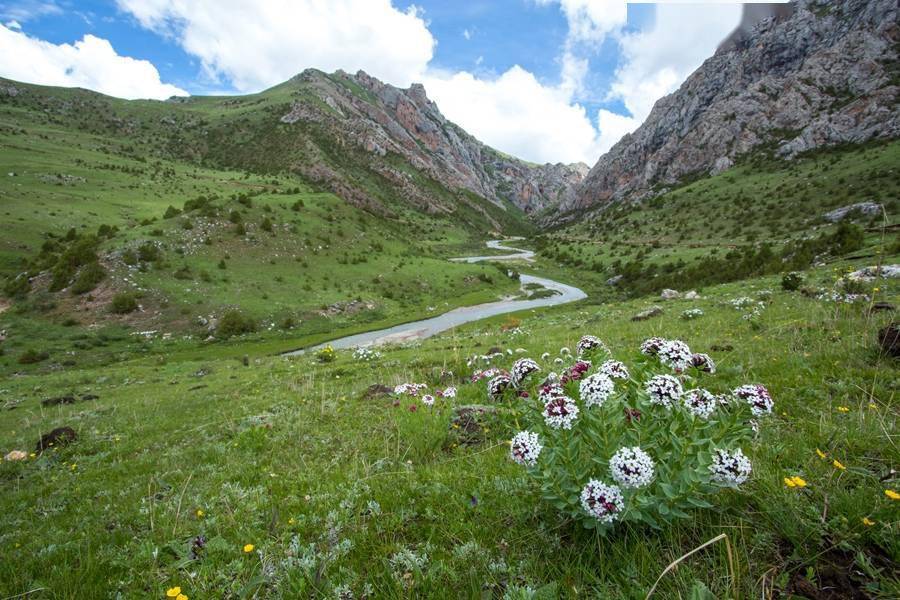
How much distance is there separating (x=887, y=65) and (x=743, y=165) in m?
46.8

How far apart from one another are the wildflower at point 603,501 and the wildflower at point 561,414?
0.50 m

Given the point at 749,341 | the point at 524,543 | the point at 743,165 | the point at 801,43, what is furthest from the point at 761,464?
the point at 801,43

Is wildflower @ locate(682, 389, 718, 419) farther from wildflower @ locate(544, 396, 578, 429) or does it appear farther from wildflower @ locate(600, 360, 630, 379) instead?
wildflower @ locate(544, 396, 578, 429)

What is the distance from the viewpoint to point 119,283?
43719mm

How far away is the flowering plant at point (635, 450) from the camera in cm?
276

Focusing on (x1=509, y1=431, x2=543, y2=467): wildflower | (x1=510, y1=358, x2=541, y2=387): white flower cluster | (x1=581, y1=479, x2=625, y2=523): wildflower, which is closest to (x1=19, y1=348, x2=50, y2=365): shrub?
(x1=510, y1=358, x2=541, y2=387): white flower cluster

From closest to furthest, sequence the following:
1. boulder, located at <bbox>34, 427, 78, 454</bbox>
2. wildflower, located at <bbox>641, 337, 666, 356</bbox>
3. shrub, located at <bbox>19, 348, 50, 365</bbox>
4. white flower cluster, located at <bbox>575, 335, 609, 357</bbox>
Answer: wildflower, located at <bbox>641, 337, 666, 356</bbox>, white flower cluster, located at <bbox>575, 335, 609, 357</bbox>, boulder, located at <bbox>34, 427, 78, 454</bbox>, shrub, located at <bbox>19, 348, 50, 365</bbox>

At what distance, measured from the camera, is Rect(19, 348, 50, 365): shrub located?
1233 inches

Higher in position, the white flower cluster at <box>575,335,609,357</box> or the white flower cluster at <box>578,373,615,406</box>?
the white flower cluster at <box>578,373,615,406</box>

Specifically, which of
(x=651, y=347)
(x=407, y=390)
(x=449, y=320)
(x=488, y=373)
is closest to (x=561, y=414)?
(x=651, y=347)

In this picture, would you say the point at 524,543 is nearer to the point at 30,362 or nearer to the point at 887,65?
the point at 30,362

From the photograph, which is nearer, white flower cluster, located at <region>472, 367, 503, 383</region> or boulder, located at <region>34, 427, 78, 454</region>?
white flower cluster, located at <region>472, 367, 503, 383</region>

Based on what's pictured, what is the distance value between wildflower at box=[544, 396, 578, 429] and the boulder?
14.5 meters

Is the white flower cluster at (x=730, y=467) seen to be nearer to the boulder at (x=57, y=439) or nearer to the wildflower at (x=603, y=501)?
A: the wildflower at (x=603, y=501)
